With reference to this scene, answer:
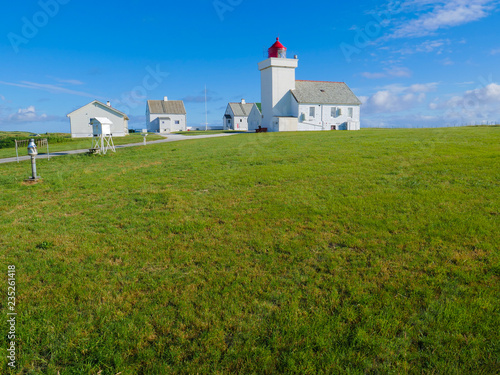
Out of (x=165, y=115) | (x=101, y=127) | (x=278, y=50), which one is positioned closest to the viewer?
(x=101, y=127)

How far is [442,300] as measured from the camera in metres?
4.04

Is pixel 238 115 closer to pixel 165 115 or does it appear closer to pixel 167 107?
pixel 167 107

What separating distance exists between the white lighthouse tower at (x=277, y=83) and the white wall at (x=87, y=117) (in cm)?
2512

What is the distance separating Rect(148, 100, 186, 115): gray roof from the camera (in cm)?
7275

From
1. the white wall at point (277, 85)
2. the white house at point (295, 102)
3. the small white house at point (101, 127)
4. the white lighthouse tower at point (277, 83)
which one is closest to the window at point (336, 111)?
the white house at point (295, 102)

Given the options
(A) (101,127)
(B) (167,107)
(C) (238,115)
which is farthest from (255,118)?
(A) (101,127)

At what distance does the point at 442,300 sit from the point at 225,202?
554 centimetres

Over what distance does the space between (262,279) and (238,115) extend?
239ft

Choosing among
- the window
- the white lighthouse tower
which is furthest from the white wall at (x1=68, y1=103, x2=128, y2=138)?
the window

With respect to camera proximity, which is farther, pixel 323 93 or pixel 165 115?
pixel 165 115

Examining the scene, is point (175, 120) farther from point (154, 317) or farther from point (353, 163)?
point (154, 317)

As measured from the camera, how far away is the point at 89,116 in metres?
52.0

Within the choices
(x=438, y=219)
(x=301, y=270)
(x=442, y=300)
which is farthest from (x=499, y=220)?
(x=301, y=270)

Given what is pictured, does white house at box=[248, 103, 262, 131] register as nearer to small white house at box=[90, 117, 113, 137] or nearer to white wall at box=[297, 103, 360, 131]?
white wall at box=[297, 103, 360, 131]
